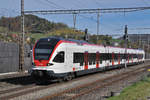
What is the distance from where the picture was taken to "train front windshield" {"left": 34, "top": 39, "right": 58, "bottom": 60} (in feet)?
50.4

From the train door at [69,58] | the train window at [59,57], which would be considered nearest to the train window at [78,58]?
the train door at [69,58]

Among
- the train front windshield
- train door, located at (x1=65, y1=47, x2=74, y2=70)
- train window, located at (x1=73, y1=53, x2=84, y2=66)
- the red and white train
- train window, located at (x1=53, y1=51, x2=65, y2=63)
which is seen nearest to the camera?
the red and white train

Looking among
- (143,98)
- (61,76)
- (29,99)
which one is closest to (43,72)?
(61,76)

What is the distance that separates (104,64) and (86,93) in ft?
44.1

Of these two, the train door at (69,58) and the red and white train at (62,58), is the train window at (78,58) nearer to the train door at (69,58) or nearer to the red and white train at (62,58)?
the red and white train at (62,58)

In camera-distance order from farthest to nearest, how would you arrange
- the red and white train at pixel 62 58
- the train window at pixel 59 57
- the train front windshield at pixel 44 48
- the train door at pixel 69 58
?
1. the train door at pixel 69 58
2. the train window at pixel 59 57
3. the train front windshield at pixel 44 48
4. the red and white train at pixel 62 58

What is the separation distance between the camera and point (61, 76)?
16.1 meters

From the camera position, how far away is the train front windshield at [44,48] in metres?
15.4

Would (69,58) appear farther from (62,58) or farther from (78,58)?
(78,58)

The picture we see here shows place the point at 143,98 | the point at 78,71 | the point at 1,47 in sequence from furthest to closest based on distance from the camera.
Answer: the point at 1,47
the point at 78,71
the point at 143,98

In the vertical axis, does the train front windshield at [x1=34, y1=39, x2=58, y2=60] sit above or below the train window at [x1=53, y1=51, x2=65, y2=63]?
above

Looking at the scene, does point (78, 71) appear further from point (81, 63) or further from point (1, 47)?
point (1, 47)

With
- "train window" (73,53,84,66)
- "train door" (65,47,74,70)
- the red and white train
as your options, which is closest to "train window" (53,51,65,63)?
the red and white train

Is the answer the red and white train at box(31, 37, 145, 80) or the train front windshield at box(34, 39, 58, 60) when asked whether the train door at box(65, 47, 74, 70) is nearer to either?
the red and white train at box(31, 37, 145, 80)
